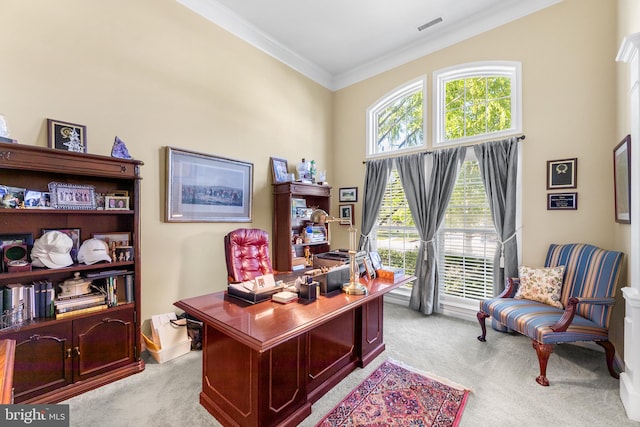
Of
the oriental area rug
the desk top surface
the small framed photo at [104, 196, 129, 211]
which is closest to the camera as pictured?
the desk top surface

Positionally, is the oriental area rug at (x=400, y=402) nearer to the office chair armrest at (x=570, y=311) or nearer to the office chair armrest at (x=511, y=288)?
the office chair armrest at (x=570, y=311)

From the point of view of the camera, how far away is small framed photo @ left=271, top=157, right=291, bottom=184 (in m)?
3.94

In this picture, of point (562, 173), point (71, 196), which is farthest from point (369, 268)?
point (71, 196)

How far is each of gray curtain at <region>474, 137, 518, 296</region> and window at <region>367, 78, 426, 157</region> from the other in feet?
3.17

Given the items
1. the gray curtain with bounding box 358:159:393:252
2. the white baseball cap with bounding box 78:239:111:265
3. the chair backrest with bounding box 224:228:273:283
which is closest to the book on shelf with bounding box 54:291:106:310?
the white baseball cap with bounding box 78:239:111:265

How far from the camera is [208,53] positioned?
10.6 feet

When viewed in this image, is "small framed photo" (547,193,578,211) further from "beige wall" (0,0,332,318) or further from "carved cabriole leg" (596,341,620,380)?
"beige wall" (0,0,332,318)

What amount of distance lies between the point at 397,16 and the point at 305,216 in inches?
112

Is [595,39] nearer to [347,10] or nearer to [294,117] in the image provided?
[347,10]

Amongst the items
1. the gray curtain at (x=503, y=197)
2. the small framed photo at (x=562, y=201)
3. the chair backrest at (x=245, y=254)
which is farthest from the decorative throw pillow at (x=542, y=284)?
the chair backrest at (x=245, y=254)

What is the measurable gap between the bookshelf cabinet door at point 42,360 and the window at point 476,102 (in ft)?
14.4

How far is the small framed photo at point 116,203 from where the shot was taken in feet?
7.61

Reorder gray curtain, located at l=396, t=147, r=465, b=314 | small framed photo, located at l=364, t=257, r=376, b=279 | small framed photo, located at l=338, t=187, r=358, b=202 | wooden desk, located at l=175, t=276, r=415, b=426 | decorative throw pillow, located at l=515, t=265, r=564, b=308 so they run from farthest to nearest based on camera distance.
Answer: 1. small framed photo, located at l=338, t=187, r=358, b=202
2. gray curtain, located at l=396, t=147, r=465, b=314
3. decorative throw pillow, located at l=515, t=265, r=564, b=308
4. small framed photo, located at l=364, t=257, r=376, b=279
5. wooden desk, located at l=175, t=276, r=415, b=426

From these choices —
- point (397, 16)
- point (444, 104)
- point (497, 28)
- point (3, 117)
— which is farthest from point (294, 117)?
point (3, 117)
